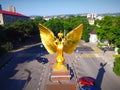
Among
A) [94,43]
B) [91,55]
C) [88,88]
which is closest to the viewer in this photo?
[88,88]

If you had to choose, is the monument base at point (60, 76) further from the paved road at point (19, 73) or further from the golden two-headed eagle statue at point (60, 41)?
the paved road at point (19, 73)

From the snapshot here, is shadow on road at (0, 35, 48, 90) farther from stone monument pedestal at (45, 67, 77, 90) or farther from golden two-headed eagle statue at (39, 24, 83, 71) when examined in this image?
golden two-headed eagle statue at (39, 24, 83, 71)

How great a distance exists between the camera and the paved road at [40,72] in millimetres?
26000

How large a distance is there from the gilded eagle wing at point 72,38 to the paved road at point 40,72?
836cm

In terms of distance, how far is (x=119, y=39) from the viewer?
3928cm

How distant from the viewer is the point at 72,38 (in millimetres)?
18406

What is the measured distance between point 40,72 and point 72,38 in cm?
1467

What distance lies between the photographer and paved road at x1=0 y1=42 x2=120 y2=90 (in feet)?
85.3


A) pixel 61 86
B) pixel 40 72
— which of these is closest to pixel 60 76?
pixel 61 86

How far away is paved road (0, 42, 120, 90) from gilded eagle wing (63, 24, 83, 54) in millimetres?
8358

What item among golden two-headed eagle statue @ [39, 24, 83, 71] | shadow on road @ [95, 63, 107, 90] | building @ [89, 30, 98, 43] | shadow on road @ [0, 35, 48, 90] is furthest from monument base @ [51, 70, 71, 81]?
building @ [89, 30, 98, 43]

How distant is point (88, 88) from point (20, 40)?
4238 cm

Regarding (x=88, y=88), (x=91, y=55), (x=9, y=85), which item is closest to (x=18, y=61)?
(x=9, y=85)

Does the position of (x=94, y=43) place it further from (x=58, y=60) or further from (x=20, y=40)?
(x=58, y=60)
